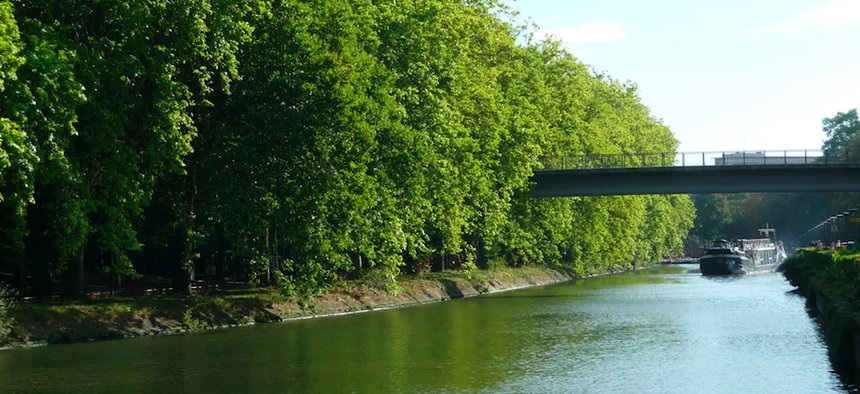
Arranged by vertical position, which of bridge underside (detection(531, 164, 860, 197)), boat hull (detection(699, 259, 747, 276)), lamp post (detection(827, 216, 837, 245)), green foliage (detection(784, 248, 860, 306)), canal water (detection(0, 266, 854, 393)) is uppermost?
bridge underside (detection(531, 164, 860, 197))

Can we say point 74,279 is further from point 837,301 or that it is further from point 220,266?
point 837,301

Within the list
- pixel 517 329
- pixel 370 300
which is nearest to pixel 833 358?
pixel 517 329

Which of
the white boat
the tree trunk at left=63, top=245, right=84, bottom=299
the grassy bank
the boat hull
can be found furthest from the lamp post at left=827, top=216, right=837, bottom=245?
the tree trunk at left=63, top=245, right=84, bottom=299

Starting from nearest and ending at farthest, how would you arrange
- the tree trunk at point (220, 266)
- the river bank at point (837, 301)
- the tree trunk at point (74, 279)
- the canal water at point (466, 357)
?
1. the canal water at point (466, 357)
2. the river bank at point (837, 301)
3. the tree trunk at point (74, 279)
4. the tree trunk at point (220, 266)

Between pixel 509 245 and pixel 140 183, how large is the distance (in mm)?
38825

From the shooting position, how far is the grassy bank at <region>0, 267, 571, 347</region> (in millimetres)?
40803

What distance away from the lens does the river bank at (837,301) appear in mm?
30469

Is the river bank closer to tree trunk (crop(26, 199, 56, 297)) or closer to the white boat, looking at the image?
tree trunk (crop(26, 199, 56, 297))

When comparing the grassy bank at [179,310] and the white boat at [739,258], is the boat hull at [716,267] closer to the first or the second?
the white boat at [739,258]

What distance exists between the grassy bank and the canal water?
128 cm

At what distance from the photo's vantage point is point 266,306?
51.0 metres

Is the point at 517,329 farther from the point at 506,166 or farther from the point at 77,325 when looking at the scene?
the point at 506,166

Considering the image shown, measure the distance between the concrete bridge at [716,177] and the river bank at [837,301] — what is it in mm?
4384

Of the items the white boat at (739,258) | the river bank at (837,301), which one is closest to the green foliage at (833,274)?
the river bank at (837,301)
